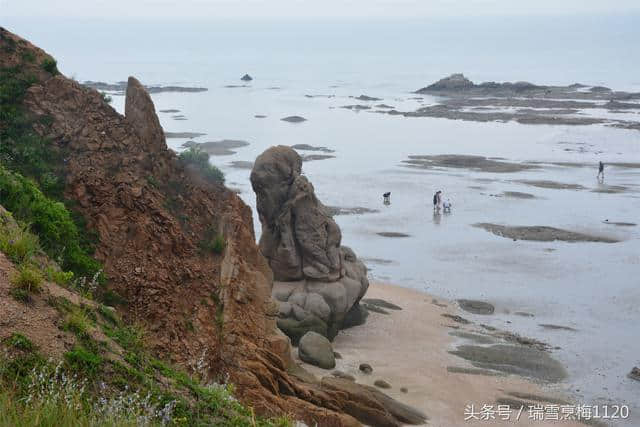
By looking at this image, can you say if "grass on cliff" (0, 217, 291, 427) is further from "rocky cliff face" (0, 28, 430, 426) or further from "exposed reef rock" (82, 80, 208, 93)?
"exposed reef rock" (82, 80, 208, 93)

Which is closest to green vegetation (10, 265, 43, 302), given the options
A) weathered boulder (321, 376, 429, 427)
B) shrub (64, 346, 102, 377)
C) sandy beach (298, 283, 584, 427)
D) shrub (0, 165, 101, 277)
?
shrub (64, 346, 102, 377)

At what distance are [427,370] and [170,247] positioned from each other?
28.8 ft

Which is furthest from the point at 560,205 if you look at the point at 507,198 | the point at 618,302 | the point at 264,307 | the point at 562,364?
the point at 264,307

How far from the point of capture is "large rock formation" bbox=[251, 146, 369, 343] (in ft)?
→ 78.8

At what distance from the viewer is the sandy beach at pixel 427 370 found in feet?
61.8

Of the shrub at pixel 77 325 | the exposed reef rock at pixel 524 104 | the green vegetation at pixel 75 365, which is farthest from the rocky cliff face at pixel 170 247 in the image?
the exposed reef rock at pixel 524 104

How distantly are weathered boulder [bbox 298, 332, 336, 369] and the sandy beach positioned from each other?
0.79 feet

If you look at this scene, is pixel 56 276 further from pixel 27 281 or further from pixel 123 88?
pixel 123 88

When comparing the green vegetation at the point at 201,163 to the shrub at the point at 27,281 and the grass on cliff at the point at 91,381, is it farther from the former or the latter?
the shrub at the point at 27,281

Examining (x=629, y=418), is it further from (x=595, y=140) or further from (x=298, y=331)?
(x=595, y=140)

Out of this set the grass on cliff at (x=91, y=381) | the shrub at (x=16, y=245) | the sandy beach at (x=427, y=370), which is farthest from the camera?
the sandy beach at (x=427, y=370)

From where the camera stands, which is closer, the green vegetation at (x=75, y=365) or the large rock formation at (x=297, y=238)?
the green vegetation at (x=75, y=365)

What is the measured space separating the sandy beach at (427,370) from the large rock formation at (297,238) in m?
1.31

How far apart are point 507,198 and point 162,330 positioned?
35.4 m
